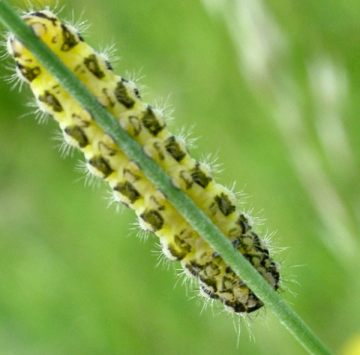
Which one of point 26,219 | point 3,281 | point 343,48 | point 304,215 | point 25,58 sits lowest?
point 25,58

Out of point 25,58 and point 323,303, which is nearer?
point 25,58

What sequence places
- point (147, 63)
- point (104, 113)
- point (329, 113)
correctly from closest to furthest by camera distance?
point (104, 113) → point (329, 113) → point (147, 63)

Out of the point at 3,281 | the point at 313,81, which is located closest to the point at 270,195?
the point at 313,81

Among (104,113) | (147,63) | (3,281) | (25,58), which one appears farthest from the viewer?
(3,281)

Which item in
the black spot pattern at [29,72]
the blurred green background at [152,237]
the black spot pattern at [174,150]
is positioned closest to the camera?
the black spot pattern at [29,72]

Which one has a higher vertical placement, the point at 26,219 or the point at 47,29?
the point at 26,219

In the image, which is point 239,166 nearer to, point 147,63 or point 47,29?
point 147,63

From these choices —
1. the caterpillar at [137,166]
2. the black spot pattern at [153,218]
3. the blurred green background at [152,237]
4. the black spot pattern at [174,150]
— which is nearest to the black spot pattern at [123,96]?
the caterpillar at [137,166]

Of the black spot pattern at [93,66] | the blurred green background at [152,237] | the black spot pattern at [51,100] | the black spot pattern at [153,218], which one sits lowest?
the black spot pattern at [51,100]

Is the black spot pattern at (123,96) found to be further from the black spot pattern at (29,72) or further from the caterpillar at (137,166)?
the black spot pattern at (29,72)
